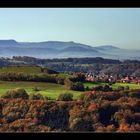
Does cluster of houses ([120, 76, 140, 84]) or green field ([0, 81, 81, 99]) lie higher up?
cluster of houses ([120, 76, 140, 84])

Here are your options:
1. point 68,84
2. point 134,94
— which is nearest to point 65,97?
point 68,84

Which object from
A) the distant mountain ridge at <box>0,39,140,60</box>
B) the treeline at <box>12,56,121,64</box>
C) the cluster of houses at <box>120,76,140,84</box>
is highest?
the distant mountain ridge at <box>0,39,140,60</box>

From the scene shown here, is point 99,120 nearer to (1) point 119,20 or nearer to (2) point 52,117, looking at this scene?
(2) point 52,117

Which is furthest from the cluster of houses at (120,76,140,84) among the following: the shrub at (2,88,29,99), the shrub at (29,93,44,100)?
the shrub at (2,88,29,99)

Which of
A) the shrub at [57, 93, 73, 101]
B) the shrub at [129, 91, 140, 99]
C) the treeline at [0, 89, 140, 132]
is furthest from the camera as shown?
the shrub at [129, 91, 140, 99]

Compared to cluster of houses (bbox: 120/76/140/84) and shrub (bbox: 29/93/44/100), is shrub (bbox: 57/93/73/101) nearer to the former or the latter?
shrub (bbox: 29/93/44/100)
